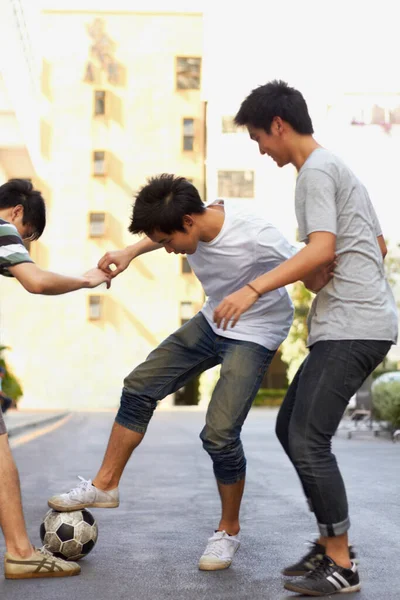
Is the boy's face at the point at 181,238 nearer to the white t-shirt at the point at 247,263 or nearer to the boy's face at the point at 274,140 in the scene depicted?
A: the white t-shirt at the point at 247,263

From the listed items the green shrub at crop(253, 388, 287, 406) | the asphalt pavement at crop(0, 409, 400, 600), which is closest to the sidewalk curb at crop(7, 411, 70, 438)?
the asphalt pavement at crop(0, 409, 400, 600)

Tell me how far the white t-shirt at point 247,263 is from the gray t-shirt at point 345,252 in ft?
1.98

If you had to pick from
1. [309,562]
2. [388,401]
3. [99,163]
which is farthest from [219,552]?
[99,163]

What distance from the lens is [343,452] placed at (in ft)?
49.3

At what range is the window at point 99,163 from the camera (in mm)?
54344

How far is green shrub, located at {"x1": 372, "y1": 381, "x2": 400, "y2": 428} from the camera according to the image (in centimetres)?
1847

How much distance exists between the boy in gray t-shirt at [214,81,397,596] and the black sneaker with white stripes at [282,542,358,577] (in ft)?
0.03

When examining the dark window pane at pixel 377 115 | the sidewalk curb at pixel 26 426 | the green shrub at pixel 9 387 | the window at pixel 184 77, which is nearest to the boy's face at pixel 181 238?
the sidewalk curb at pixel 26 426

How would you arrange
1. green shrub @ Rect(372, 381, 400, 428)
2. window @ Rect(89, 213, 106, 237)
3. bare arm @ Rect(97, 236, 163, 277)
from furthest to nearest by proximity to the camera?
window @ Rect(89, 213, 106, 237) → green shrub @ Rect(372, 381, 400, 428) → bare arm @ Rect(97, 236, 163, 277)

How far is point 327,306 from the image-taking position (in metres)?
4.39

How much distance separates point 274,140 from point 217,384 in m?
1.18

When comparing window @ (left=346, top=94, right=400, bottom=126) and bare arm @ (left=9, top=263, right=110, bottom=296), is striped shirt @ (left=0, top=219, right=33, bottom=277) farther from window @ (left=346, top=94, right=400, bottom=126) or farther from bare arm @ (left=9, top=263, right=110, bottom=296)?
window @ (left=346, top=94, right=400, bottom=126)

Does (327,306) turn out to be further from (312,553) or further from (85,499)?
(85,499)

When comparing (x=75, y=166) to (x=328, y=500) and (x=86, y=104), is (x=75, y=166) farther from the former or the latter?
(x=328, y=500)
